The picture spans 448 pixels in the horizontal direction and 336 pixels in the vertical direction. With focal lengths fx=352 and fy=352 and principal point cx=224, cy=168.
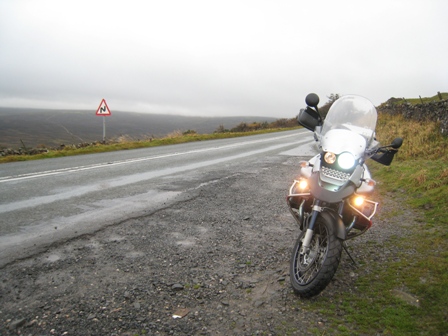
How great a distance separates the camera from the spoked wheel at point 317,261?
305cm

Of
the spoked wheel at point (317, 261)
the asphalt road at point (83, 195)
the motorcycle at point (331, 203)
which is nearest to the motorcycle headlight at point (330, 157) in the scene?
the motorcycle at point (331, 203)

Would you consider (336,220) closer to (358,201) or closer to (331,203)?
→ (331,203)

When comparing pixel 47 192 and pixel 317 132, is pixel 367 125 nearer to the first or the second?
pixel 317 132

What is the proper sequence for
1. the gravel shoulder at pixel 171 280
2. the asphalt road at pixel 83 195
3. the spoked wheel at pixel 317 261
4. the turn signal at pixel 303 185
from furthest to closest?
the asphalt road at pixel 83 195 < the turn signal at pixel 303 185 < the spoked wheel at pixel 317 261 < the gravel shoulder at pixel 171 280

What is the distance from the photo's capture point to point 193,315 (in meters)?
2.99

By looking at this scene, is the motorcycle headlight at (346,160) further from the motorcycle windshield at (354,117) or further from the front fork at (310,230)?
the motorcycle windshield at (354,117)

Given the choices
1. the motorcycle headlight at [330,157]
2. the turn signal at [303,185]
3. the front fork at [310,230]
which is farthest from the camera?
the turn signal at [303,185]

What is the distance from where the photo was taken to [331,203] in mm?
3463

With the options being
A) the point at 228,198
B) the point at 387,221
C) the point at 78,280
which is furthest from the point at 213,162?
the point at 78,280

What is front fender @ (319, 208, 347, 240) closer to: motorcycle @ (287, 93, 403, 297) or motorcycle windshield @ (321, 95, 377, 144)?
motorcycle @ (287, 93, 403, 297)

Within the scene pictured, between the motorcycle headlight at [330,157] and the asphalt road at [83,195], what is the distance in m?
3.23

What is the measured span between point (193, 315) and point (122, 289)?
798 mm

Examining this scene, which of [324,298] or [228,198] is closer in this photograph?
[324,298]

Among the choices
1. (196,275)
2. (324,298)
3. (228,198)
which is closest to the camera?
(324,298)
